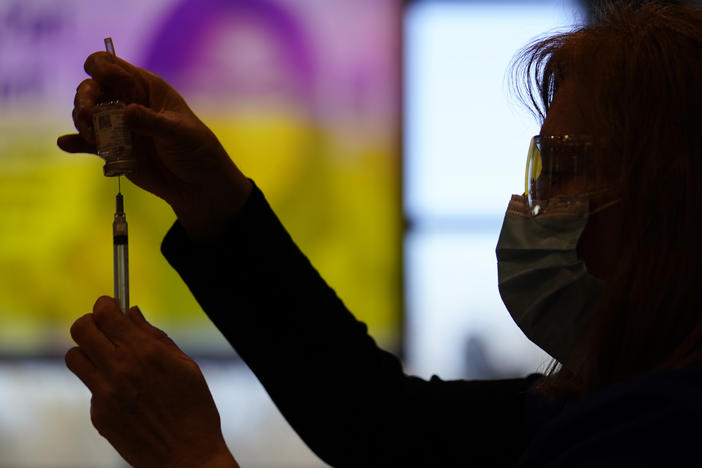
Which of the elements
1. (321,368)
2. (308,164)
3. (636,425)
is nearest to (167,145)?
(321,368)

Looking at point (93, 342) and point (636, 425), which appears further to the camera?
point (93, 342)

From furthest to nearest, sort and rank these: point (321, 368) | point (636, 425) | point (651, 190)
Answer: point (321, 368), point (651, 190), point (636, 425)

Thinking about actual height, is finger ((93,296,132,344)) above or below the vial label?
below

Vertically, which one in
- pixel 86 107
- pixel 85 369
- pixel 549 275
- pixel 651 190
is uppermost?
pixel 86 107

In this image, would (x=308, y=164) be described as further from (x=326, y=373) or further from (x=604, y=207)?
(x=604, y=207)

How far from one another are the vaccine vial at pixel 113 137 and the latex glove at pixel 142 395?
0.20m

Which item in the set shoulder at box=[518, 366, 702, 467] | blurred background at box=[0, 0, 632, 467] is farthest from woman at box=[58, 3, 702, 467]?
blurred background at box=[0, 0, 632, 467]

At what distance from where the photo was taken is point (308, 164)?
2432 mm

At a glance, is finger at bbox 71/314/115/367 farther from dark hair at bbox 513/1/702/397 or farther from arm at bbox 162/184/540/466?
dark hair at bbox 513/1/702/397

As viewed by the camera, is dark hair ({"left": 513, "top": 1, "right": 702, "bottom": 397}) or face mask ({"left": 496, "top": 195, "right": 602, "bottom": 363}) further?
face mask ({"left": 496, "top": 195, "right": 602, "bottom": 363})

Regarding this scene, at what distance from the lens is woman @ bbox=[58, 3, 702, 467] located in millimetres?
807

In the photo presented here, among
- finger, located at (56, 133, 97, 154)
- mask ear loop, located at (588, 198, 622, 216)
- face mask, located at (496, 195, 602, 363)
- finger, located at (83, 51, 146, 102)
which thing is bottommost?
face mask, located at (496, 195, 602, 363)

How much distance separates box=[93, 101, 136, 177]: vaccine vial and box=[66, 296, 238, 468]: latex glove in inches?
8.0

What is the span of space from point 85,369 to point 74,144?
360 millimetres
